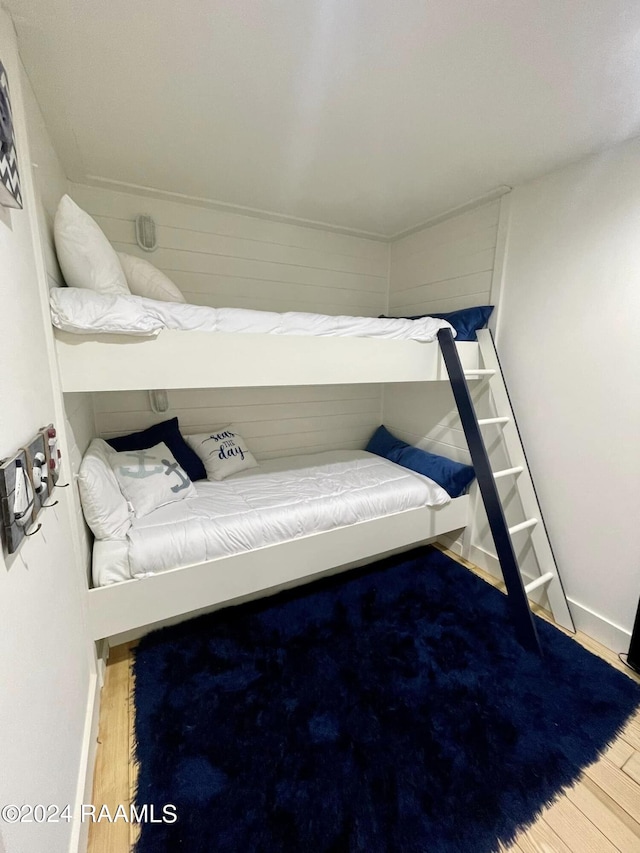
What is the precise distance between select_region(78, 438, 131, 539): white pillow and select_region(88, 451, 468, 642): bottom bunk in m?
0.05

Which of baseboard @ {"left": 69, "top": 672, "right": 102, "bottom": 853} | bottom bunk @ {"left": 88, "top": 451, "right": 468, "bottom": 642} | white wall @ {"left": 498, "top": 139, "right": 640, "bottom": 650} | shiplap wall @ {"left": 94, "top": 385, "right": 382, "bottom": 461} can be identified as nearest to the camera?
baseboard @ {"left": 69, "top": 672, "right": 102, "bottom": 853}

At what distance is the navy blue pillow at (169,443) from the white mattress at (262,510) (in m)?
0.12

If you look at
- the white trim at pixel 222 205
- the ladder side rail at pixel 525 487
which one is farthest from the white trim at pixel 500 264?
the white trim at pixel 222 205

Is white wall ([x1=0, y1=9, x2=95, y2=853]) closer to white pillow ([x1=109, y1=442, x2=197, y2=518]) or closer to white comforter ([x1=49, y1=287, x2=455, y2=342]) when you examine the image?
white comforter ([x1=49, y1=287, x2=455, y2=342])

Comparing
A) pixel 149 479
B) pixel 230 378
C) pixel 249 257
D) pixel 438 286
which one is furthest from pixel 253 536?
pixel 438 286

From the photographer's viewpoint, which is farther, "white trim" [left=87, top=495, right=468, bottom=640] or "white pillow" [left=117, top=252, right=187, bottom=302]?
"white pillow" [left=117, top=252, right=187, bottom=302]

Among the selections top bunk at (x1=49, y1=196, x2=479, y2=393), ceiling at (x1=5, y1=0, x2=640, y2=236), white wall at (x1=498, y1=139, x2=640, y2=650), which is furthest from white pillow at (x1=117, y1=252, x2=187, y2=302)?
white wall at (x1=498, y1=139, x2=640, y2=650)

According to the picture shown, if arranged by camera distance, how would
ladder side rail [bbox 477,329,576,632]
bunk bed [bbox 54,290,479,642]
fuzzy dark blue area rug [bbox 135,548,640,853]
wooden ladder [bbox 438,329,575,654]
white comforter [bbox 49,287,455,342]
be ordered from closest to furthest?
fuzzy dark blue area rug [bbox 135,548,640,853], white comforter [bbox 49,287,455,342], bunk bed [bbox 54,290,479,642], wooden ladder [bbox 438,329,575,654], ladder side rail [bbox 477,329,576,632]

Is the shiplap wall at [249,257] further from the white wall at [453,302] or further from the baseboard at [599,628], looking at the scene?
the baseboard at [599,628]

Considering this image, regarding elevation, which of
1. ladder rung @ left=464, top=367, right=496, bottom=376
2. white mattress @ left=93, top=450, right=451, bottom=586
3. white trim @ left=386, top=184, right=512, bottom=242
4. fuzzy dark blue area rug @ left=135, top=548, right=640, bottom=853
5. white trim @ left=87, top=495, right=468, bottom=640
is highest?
white trim @ left=386, top=184, right=512, bottom=242

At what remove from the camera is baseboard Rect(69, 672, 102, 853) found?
99 centimetres

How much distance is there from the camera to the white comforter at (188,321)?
1.30 m

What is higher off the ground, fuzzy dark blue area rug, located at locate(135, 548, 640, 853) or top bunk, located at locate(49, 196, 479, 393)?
top bunk, located at locate(49, 196, 479, 393)

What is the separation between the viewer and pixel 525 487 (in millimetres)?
2059
